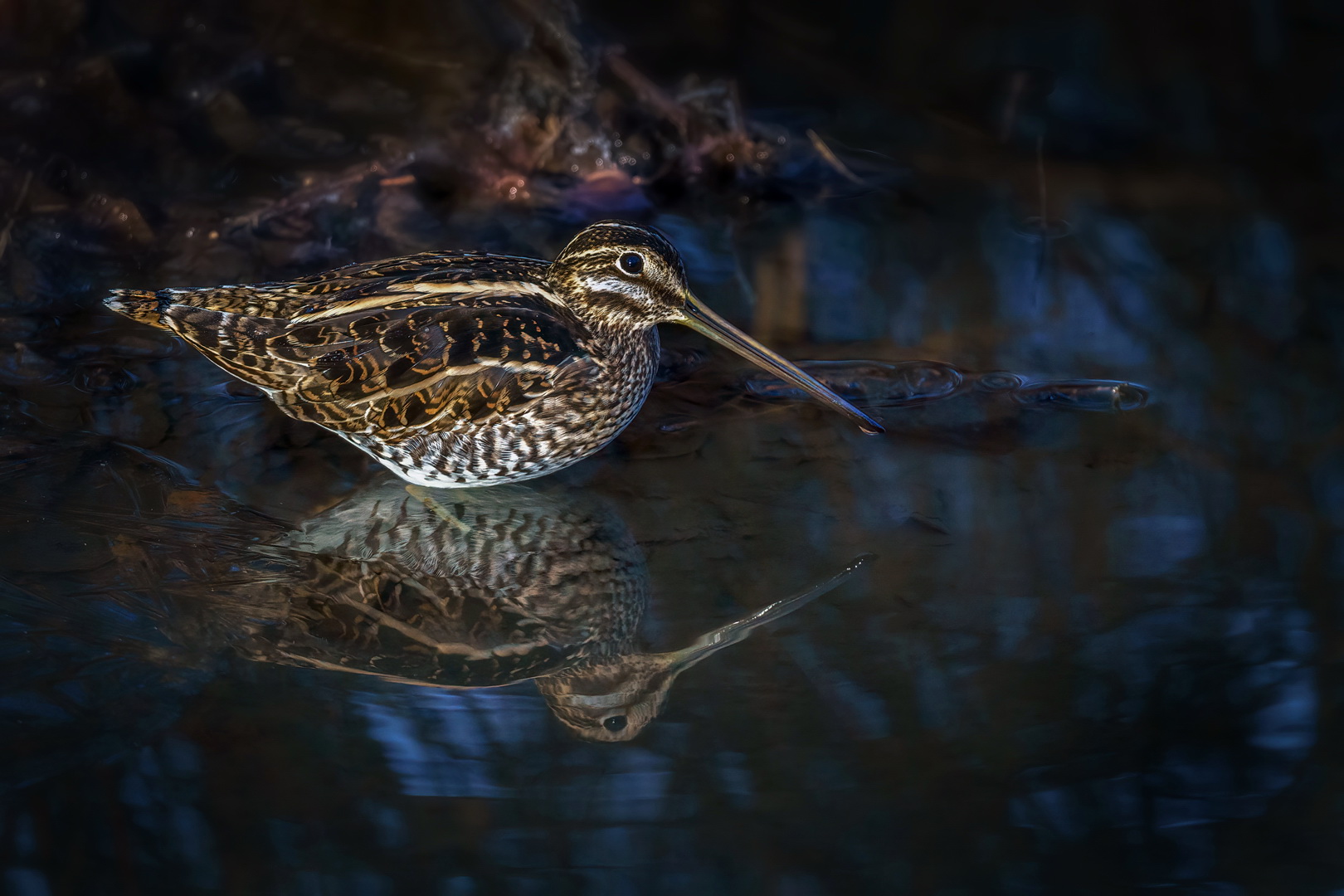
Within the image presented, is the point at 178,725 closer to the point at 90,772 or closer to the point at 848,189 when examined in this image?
the point at 90,772

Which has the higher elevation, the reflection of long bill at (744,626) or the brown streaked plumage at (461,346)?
the brown streaked plumage at (461,346)

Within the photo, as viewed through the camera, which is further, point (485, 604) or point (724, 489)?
point (724, 489)

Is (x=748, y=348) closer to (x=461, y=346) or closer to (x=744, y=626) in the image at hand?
(x=461, y=346)

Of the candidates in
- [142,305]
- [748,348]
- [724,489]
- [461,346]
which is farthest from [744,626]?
[142,305]

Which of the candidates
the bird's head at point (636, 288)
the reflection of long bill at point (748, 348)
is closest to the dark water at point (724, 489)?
the reflection of long bill at point (748, 348)

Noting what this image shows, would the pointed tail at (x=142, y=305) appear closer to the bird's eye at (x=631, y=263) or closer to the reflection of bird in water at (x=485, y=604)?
the reflection of bird in water at (x=485, y=604)

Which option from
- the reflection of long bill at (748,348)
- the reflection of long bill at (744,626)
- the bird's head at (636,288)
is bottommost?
the reflection of long bill at (744,626)

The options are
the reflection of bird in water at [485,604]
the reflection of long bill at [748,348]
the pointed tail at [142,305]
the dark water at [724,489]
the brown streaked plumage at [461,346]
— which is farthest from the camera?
the reflection of long bill at [748,348]
